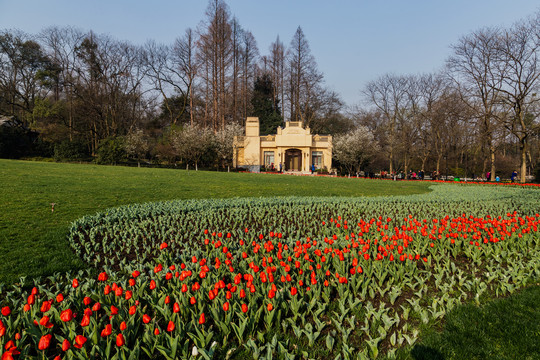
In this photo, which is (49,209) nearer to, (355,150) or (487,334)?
(487,334)

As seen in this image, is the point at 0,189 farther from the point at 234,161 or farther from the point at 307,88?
the point at 307,88

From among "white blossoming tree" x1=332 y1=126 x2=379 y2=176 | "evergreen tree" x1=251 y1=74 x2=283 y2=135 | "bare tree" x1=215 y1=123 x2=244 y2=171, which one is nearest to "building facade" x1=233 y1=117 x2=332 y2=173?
"white blossoming tree" x1=332 y1=126 x2=379 y2=176

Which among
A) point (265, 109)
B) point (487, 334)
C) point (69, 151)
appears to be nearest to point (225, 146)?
point (265, 109)

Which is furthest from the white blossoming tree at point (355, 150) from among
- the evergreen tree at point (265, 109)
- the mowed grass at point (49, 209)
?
the mowed grass at point (49, 209)

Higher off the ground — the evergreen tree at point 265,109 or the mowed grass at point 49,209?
the evergreen tree at point 265,109

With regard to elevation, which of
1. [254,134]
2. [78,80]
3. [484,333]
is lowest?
[484,333]

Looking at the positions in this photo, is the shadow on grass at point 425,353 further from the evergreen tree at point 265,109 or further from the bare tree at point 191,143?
the evergreen tree at point 265,109

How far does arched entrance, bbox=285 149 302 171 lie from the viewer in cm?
3994

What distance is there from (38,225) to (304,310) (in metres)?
5.67

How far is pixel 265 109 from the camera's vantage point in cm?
4662

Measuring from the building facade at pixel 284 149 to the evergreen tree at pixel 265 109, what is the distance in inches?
271

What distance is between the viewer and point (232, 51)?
41.6m

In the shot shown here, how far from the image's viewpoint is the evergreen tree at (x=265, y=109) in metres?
45.8

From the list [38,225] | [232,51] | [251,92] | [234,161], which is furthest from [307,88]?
[38,225]
